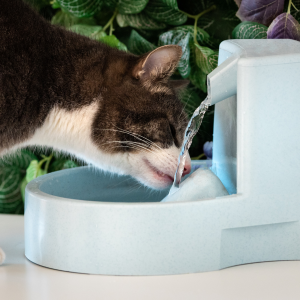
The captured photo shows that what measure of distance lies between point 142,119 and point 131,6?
60cm

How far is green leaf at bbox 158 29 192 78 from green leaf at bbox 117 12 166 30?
0.09 meters

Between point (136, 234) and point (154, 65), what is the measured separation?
478mm

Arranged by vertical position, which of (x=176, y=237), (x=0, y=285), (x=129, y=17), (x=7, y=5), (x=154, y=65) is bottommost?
(x=0, y=285)

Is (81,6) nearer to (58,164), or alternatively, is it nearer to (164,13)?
(164,13)

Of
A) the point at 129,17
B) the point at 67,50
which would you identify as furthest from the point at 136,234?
the point at 129,17

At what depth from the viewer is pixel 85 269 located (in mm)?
979

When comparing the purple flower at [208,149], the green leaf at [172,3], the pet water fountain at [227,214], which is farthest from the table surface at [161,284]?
the green leaf at [172,3]

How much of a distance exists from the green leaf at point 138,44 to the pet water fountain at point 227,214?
634 millimetres

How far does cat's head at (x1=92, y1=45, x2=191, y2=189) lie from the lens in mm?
1183

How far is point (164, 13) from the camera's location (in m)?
1.60

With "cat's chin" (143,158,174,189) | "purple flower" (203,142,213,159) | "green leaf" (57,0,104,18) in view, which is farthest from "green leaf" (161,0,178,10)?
"cat's chin" (143,158,174,189)

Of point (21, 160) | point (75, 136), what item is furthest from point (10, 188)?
point (75, 136)

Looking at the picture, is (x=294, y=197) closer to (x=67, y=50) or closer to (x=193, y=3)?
(x=67, y=50)

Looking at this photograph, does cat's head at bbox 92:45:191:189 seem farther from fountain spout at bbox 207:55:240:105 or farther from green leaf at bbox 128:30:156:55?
green leaf at bbox 128:30:156:55
